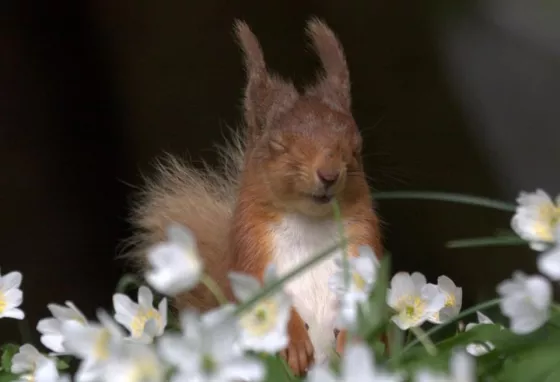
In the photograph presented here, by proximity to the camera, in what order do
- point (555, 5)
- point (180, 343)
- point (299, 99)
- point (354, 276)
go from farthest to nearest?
point (555, 5), point (299, 99), point (354, 276), point (180, 343)

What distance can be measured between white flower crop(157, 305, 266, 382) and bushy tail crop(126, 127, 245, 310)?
1.17 feet

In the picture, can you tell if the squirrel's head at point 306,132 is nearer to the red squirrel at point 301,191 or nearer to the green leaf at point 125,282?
the red squirrel at point 301,191

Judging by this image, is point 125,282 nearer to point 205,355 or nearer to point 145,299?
point 145,299

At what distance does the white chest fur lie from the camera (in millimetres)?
648

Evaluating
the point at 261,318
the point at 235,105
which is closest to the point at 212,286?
the point at 261,318

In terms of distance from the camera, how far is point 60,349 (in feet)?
1.61

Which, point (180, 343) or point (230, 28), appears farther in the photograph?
point (230, 28)

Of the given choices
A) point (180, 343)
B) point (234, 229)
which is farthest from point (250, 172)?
point (180, 343)

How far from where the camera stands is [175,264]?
365 millimetres

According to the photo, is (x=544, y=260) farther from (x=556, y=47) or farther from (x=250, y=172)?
(x=556, y=47)

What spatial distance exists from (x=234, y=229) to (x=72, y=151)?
0.56 metres

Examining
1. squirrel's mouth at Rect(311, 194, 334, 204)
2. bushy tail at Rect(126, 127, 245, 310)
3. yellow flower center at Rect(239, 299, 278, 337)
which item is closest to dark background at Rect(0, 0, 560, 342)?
bushy tail at Rect(126, 127, 245, 310)

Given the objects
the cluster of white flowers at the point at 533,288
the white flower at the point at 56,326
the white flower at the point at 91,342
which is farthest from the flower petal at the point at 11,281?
the cluster of white flowers at the point at 533,288

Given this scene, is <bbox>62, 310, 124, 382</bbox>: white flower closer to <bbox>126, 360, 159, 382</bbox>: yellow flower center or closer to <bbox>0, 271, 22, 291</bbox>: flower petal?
<bbox>126, 360, 159, 382</bbox>: yellow flower center
